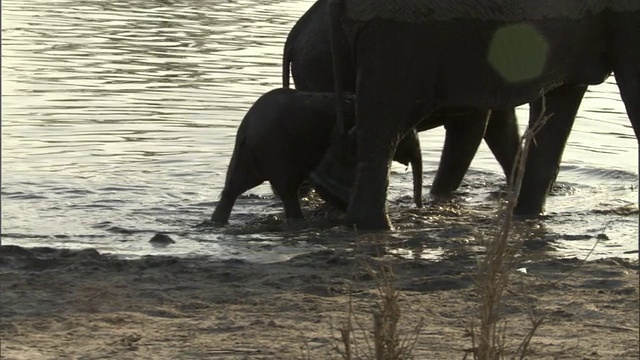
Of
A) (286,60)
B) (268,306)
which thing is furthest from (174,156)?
(268,306)

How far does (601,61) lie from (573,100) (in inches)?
18.4

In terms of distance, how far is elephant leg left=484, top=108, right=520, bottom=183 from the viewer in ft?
32.2

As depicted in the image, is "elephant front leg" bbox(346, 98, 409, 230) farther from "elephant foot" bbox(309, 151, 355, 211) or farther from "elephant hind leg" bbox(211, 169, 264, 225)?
"elephant hind leg" bbox(211, 169, 264, 225)

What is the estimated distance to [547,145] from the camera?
9.20 m

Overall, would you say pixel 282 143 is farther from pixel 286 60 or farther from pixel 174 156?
pixel 174 156

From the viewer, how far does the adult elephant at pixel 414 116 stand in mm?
8945

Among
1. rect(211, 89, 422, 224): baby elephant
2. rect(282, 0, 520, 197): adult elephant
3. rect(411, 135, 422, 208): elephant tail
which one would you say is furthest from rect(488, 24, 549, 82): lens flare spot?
rect(211, 89, 422, 224): baby elephant

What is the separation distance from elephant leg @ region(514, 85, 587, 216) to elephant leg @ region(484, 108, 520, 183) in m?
0.54

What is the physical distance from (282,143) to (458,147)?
61.3 inches

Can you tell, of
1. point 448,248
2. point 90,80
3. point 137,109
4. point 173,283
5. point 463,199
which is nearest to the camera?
point 173,283

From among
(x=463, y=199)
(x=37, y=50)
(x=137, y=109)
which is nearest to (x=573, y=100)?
(x=463, y=199)

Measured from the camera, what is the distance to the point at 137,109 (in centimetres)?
1238

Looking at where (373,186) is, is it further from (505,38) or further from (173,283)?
(173,283)

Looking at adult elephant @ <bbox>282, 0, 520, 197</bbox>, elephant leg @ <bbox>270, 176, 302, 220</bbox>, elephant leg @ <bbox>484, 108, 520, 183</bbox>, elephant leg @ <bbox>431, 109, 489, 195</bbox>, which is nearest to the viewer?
elephant leg @ <bbox>270, 176, 302, 220</bbox>
